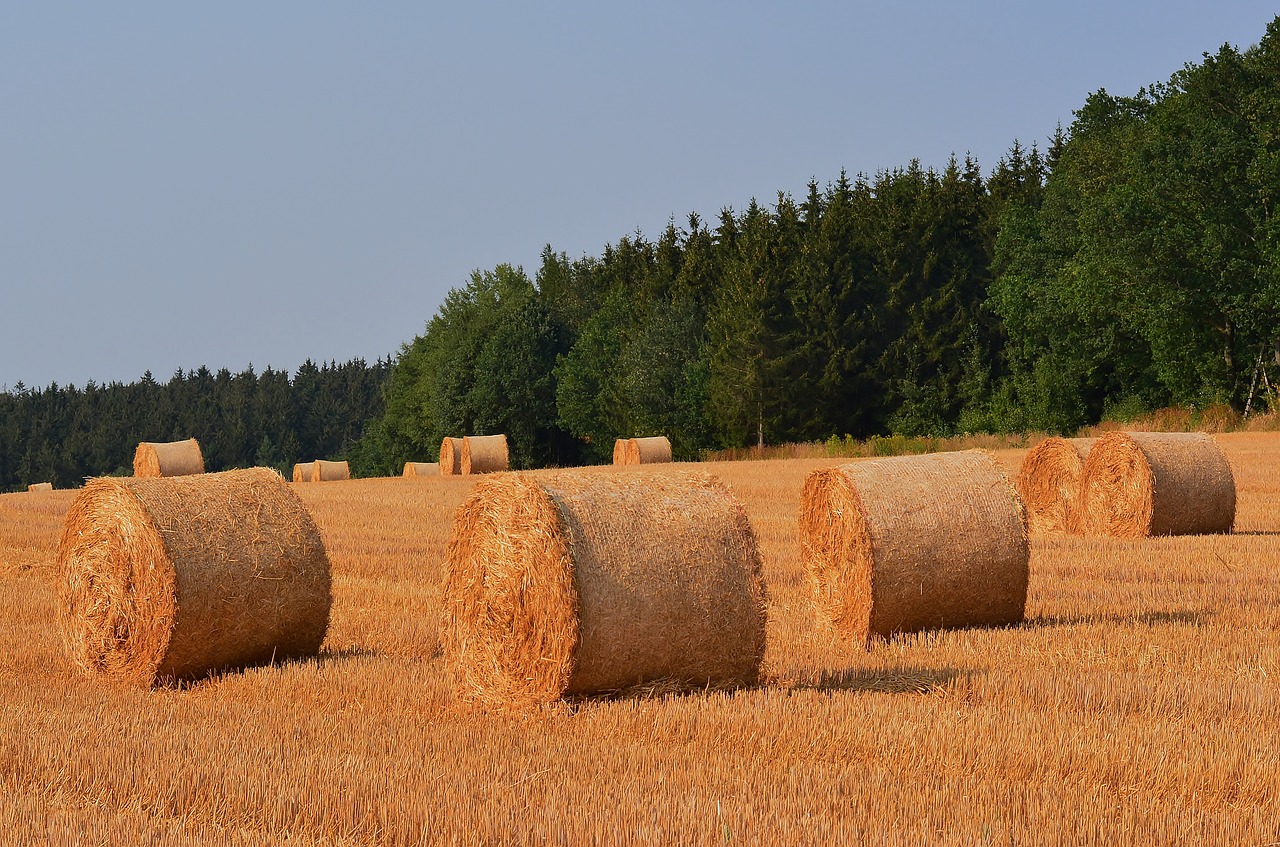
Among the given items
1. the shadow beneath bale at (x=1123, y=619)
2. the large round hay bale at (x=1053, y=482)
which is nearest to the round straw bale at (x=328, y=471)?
the large round hay bale at (x=1053, y=482)

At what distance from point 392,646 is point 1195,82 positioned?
1696 inches

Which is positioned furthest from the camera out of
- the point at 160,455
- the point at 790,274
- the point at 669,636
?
the point at 790,274

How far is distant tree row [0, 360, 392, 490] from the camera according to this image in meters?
134

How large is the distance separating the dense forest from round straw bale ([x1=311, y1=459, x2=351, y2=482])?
18703 millimetres

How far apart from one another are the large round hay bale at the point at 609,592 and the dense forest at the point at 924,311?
127ft

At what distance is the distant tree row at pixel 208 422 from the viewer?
134 m

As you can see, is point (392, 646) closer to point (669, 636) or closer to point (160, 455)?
point (669, 636)

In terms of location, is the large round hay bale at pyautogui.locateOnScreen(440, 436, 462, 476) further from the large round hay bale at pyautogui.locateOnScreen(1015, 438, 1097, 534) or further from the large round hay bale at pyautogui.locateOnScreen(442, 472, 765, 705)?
the large round hay bale at pyautogui.locateOnScreen(442, 472, 765, 705)

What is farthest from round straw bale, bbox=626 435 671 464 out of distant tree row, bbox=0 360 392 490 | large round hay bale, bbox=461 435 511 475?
distant tree row, bbox=0 360 392 490

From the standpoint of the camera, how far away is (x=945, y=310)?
59406 millimetres

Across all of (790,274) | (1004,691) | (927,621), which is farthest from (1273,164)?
(1004,691)

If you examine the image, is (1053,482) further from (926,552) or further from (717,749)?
(717,749)

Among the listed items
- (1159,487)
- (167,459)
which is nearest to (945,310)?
(167,459)

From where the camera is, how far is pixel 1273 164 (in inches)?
1636
